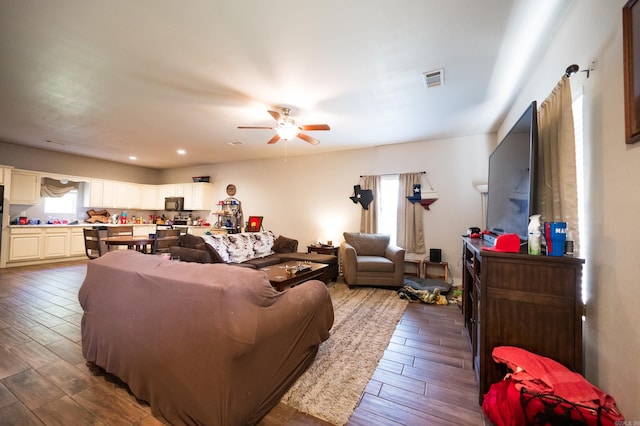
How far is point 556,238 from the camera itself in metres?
1.41

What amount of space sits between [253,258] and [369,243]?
2119 millimetres

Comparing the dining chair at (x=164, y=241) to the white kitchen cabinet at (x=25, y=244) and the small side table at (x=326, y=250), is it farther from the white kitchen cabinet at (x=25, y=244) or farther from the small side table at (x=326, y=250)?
the white kitchen cabinet at (x=25, y=244)

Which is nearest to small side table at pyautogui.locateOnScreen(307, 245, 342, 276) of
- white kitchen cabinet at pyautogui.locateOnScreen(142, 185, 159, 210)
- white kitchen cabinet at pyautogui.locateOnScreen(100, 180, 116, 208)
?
white kitchen cabinet at pyautogui.locateOnScreen(142, 185, 159, 210)

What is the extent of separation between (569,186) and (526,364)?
1074mm

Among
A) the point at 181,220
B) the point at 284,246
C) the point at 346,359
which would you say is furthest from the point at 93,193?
the point at 346,359

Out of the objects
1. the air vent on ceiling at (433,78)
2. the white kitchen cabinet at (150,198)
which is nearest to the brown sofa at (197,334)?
the air vent on ceiling at (433,78)

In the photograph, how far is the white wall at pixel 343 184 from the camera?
442cm

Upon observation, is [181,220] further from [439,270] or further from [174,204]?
[439,270]

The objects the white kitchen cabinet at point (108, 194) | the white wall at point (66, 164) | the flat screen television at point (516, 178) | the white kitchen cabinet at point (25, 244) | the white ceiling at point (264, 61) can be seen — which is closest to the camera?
the flat screen television at point (516, 178)

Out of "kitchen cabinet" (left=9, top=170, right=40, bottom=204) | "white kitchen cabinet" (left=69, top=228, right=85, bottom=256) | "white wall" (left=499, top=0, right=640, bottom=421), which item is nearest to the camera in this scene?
"white wall" (left=499, top=0, right=640, bottom=421)

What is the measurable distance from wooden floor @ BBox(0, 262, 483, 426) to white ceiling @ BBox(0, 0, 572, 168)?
8.62ft

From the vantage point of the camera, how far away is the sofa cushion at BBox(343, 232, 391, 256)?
15.1ft

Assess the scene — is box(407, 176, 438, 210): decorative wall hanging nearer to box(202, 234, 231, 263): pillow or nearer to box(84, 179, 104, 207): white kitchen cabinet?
box(202, 234, 231, 263): pillow

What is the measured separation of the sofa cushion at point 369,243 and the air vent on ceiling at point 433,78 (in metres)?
2.67
